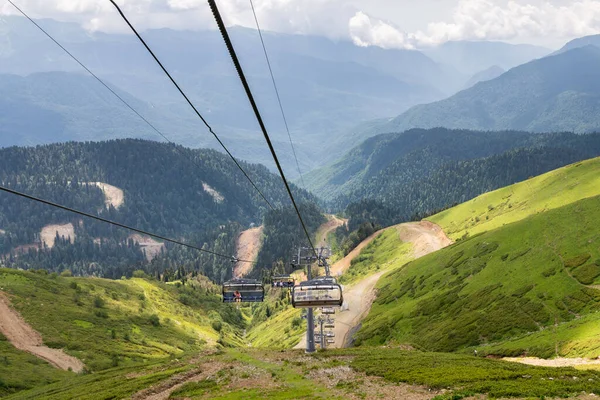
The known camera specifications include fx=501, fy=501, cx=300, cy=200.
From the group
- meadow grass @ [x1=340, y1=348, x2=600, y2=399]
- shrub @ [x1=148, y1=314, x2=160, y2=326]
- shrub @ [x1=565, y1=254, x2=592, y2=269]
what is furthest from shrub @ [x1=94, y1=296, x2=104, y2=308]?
shrub @ [x1=565, y1=254, x2=592, y2=269]

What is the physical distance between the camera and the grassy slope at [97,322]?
128125mm

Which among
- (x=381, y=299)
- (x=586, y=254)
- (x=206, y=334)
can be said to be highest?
(x=586, y=254)

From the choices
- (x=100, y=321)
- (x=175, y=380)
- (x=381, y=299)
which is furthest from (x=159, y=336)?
(x=175, y=380)

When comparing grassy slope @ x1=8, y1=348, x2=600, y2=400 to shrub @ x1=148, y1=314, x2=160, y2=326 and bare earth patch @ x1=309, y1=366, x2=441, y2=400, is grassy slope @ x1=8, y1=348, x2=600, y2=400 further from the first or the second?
shrub @ x1=148, y1=314, x2=160, y2=326

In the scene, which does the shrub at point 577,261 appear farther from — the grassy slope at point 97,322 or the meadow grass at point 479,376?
the grassy slope at point 97,322

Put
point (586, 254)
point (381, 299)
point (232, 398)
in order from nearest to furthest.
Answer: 1. point (232, 398)
2. point (586, 254)
3. point (381, 299)

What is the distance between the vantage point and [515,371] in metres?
47.2

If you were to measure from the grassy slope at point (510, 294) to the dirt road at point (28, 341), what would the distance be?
67994 mm

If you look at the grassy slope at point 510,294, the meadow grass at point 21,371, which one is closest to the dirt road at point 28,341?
the meadow grass at point 21,371

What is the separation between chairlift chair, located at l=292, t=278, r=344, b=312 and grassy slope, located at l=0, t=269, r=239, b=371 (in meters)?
83.5

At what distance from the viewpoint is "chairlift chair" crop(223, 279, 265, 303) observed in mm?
71062

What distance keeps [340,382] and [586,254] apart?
6358 centimetres

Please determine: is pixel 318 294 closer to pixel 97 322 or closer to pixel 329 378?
pixel 329 378

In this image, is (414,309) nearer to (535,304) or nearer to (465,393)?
(535,304)
